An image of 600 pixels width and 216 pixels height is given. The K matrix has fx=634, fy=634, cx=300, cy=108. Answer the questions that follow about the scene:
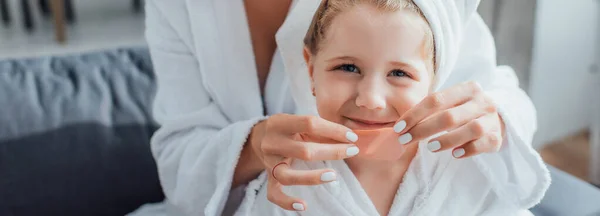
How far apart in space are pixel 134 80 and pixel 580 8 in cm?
134

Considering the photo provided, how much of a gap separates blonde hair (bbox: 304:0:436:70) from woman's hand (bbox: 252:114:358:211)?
132 millimetres

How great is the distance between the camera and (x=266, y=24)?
3.37 feet

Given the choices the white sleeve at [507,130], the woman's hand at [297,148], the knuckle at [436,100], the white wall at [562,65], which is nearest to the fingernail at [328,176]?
the woman's hand at [297,148]

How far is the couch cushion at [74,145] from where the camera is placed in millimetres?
1137

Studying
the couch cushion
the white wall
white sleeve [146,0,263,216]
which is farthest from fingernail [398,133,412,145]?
the white wall

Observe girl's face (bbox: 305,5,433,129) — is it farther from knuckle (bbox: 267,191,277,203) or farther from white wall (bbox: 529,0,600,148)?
white wall (bbox: 529,0,600,148)

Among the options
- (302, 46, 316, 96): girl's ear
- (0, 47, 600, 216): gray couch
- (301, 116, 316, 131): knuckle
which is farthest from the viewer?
(0, 47, 600, 216): gray couch

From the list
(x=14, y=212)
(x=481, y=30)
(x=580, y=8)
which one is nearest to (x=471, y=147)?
(x=481, y=30)

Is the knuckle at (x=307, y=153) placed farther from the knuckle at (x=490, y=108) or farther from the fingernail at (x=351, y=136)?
the knuckle at (x=490, y=108)

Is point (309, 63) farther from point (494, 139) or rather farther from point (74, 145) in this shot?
point (74, 145)

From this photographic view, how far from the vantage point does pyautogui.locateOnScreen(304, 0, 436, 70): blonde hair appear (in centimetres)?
73

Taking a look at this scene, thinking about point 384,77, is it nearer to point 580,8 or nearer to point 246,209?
point 246,209

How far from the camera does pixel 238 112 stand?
102cm

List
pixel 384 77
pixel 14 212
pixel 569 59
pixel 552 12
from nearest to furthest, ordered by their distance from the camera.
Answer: pixel 384 77 → pixel 14 212 → pixel 552 12 → pixel 569 59
